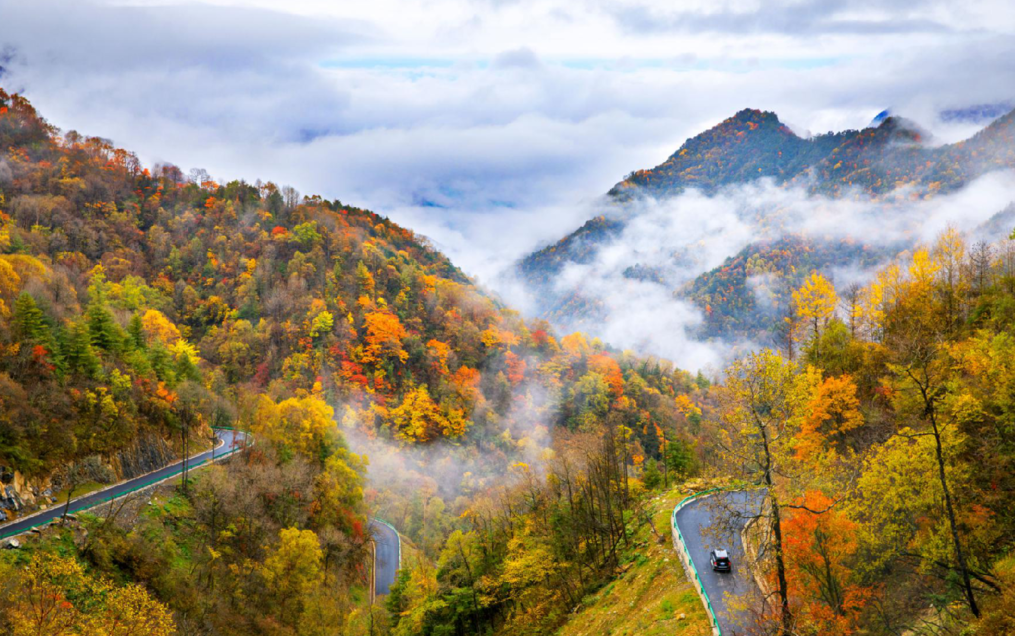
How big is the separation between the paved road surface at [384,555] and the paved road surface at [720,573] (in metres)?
30.6

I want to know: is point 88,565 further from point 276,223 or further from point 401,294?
point 276,223

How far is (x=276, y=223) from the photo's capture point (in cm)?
11194

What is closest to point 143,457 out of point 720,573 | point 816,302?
point 720,573

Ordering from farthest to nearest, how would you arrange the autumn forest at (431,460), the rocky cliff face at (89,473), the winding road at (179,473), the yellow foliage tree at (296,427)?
1. the yellow foliage tree at (296,427)
2. the rocky cliff face at (89,473)
3. the winding road at (179,473)
4. the autumn forest at (431,460)

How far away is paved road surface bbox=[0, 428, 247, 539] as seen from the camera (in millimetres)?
31328

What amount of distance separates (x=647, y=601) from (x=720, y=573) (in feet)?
13.3

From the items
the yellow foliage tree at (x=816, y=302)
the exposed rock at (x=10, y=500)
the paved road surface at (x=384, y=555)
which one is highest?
the yellow foliage tree at (x=816, y=302)

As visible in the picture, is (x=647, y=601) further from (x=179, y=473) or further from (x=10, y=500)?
(x=179, y=473)

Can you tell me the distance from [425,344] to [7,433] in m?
68.5

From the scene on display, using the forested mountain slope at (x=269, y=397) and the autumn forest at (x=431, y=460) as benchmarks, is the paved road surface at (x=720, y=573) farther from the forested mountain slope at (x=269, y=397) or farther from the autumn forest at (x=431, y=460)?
the forested mountain slope at (x=269, y=397)

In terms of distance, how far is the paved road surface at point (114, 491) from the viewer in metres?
31.3

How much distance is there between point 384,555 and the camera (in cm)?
5897

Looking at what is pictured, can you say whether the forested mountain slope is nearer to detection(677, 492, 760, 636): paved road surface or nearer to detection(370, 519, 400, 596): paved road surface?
detection(370, 519, 400, 596): paved road surface

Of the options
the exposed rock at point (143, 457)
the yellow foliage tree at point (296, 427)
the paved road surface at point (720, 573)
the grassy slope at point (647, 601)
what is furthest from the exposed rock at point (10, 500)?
the paved road surface at point (720, 573)
